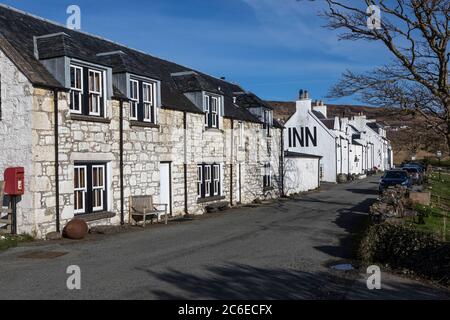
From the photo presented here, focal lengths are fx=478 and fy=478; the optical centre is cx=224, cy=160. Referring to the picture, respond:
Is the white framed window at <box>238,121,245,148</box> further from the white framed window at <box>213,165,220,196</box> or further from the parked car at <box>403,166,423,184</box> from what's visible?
the parked car at <box>403,166,423,184</box>

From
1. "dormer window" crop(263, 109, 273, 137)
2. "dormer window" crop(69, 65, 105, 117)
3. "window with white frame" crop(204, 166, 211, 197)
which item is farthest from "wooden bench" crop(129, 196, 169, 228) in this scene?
"dormer window" crop(263, 109, 273, 137)

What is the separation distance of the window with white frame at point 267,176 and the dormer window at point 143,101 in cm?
1255

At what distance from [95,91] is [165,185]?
18.4 feet

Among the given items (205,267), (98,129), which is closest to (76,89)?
(98,129)

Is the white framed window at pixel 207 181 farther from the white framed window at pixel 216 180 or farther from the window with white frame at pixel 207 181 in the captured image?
the white framed window at pixel 216 180

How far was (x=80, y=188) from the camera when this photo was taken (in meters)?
15.3

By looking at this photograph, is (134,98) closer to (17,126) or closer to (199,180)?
(17,126)

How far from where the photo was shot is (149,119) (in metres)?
18.9

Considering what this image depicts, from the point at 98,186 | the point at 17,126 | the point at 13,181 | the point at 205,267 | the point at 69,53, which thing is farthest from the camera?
the point at 98,186

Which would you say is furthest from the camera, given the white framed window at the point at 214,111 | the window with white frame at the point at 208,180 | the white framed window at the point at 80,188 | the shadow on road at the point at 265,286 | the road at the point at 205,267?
the white framed window at the point at 214,111

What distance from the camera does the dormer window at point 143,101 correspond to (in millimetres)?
18016

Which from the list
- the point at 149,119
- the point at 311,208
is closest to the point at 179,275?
the point at 149,119

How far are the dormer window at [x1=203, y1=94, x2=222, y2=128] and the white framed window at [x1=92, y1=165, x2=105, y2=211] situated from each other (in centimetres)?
784

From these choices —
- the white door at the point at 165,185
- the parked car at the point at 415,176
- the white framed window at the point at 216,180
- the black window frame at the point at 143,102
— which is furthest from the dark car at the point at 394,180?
the black window frame at the point at 143,102
